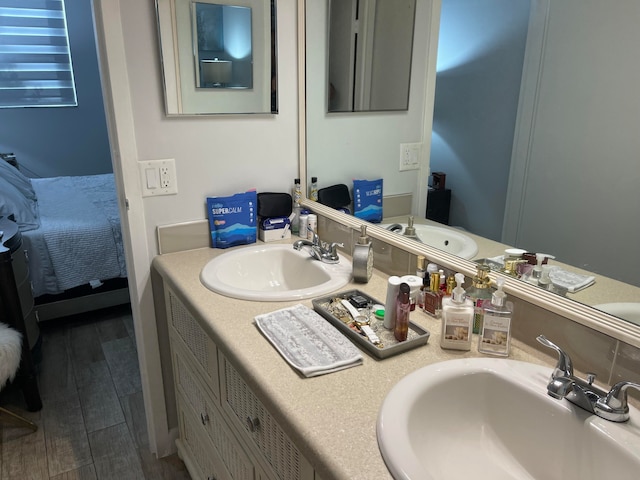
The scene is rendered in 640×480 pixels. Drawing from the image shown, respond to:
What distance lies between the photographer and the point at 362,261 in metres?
1.34

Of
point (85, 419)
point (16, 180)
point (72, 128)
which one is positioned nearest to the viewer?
point (85, 419)

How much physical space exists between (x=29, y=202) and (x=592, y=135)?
134 inches

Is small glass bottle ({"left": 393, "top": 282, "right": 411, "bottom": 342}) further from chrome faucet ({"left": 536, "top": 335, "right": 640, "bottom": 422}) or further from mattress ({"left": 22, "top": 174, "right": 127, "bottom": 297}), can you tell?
mattress ({"left": 22, "top": 174, "right": 127, "bottom": 297})

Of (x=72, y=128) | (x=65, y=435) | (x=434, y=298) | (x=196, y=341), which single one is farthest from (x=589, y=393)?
(x=72, y=128)

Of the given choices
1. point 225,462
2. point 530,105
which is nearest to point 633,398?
point 530,105

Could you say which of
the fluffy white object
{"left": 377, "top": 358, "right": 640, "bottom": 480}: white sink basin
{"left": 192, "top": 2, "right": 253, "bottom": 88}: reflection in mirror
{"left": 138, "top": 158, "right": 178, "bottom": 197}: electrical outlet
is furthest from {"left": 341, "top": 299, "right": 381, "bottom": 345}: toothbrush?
the fluffy white object

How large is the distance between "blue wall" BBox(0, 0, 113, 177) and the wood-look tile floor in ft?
8.12

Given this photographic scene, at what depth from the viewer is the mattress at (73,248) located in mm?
2654

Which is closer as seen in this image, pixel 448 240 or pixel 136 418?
pixel 448 240

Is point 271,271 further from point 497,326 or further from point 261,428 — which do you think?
point 497,326

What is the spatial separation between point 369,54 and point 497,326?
1.07 m

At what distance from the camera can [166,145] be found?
5.17 feet

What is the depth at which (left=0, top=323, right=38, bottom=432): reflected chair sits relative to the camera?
1810 mm

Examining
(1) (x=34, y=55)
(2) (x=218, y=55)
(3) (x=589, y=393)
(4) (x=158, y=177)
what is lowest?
(3) (x=589, y=393)
